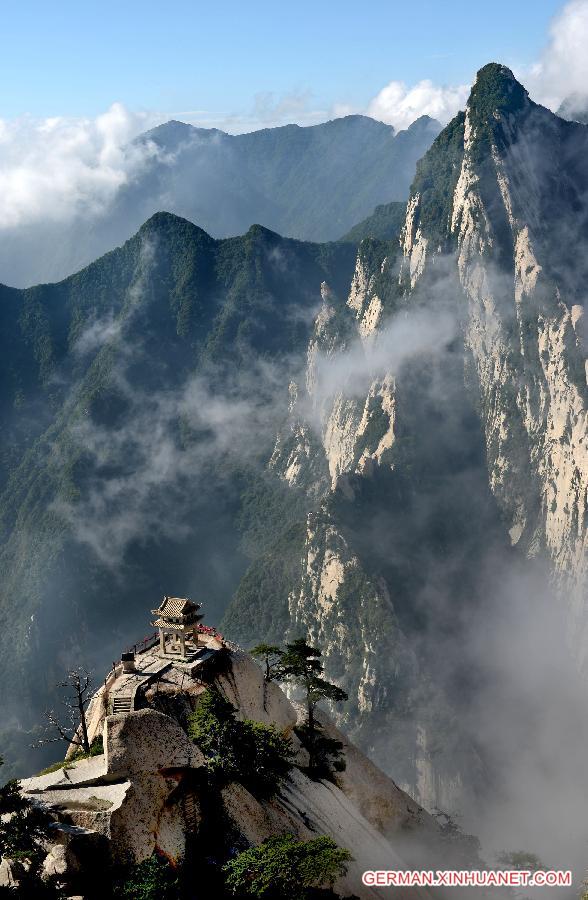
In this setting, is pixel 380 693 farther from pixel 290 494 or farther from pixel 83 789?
pixel 83 789

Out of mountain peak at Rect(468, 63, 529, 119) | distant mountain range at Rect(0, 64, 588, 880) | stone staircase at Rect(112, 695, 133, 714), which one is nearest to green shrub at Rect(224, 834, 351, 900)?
stone staircase at Rect(112, 695, 133, 714)

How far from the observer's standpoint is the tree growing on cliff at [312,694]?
55719 millimetres

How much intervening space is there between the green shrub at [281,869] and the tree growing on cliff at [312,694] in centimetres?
2026

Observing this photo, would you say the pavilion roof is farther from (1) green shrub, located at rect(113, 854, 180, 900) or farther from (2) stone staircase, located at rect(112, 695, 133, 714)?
(1) green shrub, located at rect(113, 854, 180, 900)

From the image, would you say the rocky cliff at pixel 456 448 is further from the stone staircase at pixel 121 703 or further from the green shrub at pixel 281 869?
the green shrub at pixel 281 869

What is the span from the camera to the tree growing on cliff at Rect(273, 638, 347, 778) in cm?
5572

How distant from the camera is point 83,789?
36.0 metres

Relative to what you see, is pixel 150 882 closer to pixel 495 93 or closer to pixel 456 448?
pixel 456 448

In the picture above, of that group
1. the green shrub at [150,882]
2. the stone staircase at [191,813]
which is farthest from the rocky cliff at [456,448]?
the green shrub at [150,882]

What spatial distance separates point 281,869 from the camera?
1331 inches

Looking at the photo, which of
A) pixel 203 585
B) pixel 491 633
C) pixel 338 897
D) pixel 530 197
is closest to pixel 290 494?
pixel 203 585

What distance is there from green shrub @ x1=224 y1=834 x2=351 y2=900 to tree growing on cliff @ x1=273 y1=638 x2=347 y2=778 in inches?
798

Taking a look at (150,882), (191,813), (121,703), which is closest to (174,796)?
(191,813)

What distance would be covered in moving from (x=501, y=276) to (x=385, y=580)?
57.8 metres
